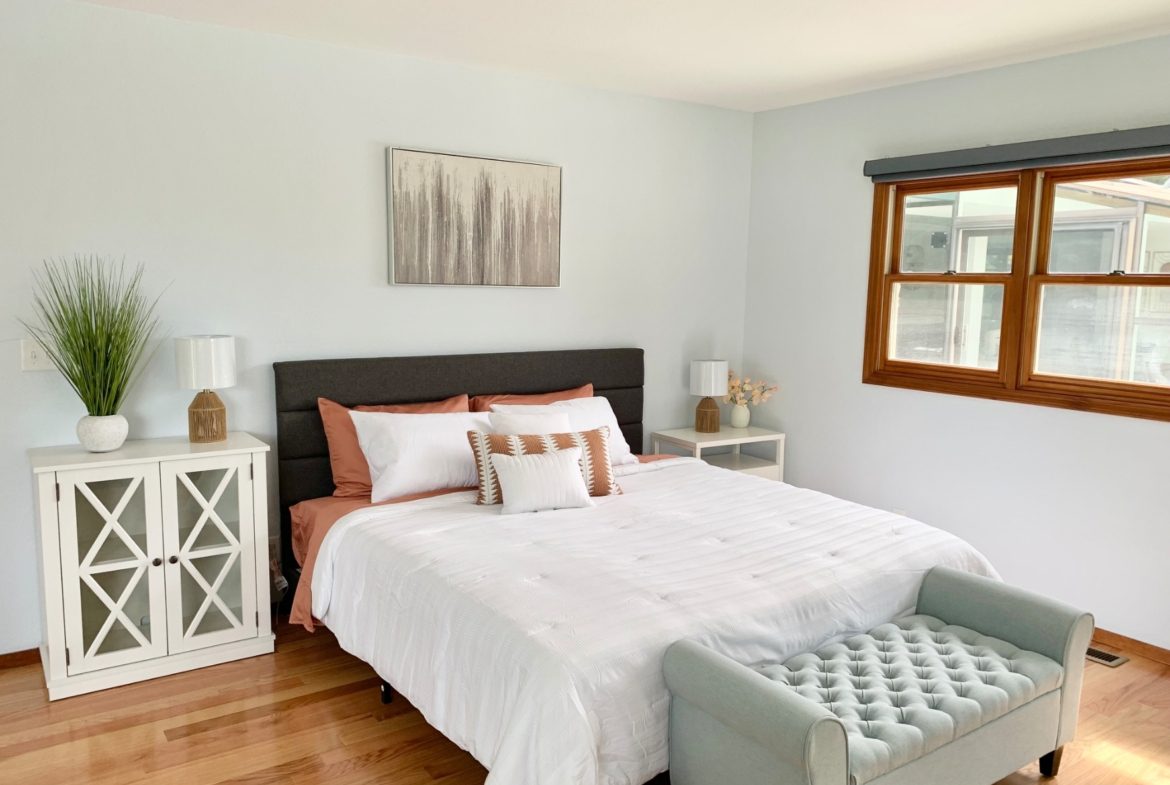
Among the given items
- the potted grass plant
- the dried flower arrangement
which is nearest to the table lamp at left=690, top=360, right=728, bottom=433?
the dried flower arrangement

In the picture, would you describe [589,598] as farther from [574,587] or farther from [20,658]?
[20,658]

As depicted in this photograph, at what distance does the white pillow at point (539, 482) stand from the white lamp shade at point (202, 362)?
1.09 metres

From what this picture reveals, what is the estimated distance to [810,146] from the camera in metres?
4.74

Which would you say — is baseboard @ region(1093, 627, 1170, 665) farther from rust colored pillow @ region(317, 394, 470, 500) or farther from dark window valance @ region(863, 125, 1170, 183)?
rust colored pillow @ region(317, 394, 470, 500)

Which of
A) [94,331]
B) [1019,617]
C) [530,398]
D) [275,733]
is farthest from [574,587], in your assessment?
[94,331]

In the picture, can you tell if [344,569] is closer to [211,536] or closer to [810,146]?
[211,536]

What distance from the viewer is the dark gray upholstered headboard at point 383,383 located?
3.66 metres

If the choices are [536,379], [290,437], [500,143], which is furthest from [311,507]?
[500,143]

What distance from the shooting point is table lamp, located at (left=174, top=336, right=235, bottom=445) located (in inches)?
129

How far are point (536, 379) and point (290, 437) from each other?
1223mm

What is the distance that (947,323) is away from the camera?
423 centimetres

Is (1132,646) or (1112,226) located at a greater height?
(1112,226)

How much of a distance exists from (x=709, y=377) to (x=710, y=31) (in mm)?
1878

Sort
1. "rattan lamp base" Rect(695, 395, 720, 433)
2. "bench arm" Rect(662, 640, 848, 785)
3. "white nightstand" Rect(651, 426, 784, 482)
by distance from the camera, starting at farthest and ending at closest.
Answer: "rattan lamp base" Rect(695, 395, 720, 433) < "white nightstand" Rect(651, 426, 784, 482) < "bench arm" Rect(662, 640, 848, 785)
